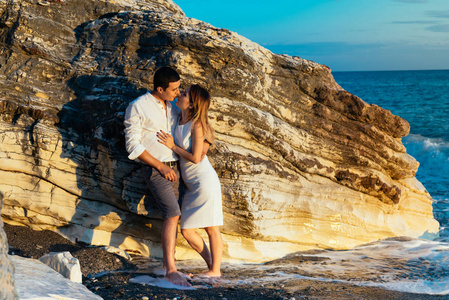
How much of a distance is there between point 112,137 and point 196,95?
164cm

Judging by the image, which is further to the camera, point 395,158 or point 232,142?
point 395,158

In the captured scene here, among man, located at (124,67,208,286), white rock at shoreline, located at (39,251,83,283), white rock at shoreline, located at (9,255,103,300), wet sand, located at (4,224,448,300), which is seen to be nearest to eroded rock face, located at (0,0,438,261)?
wet sand, located at (4,224,448,300)

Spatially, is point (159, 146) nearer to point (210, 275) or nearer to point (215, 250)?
point (215, 250)

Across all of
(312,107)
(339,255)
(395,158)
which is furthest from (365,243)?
(312,107)

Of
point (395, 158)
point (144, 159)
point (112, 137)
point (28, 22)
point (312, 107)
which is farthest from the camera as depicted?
point (395, 158)

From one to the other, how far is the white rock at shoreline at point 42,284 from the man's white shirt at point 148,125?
5.91 feet

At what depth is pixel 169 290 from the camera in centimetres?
539

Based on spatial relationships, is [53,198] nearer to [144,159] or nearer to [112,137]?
[112,137]

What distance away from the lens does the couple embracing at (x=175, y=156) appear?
19.9 feet

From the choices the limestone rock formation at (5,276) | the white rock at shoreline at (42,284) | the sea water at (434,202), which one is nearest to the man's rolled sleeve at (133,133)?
the white rock at shoreline at (42,284)

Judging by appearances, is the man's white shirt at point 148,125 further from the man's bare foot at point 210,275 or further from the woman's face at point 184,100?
the man's bare foot at point 210,275

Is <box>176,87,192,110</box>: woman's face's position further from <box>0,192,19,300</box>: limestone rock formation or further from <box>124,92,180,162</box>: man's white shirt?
<box>0,192,19,300</box>: limestone rock formation

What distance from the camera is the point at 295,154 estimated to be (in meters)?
7.82

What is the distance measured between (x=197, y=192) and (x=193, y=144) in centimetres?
66
